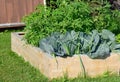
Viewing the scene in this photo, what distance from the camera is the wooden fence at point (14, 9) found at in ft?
33.0

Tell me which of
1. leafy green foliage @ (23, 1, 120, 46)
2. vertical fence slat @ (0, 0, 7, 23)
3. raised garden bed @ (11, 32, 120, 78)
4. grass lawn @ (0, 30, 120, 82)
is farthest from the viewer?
vertical fence slat @ (0, 0, 7, 23)

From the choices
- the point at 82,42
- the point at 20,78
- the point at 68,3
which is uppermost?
the point at 68,3

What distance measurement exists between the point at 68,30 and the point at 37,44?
1.90 ft

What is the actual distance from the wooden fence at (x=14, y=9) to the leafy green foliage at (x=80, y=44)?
3.40m

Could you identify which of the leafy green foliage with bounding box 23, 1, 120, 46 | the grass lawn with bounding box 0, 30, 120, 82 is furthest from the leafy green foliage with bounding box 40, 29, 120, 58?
the grass lawn with bounding box 0, 30, 120, 82

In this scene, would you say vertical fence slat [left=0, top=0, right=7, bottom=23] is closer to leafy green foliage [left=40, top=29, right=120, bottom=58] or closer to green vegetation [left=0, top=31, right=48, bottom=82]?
green vegetation [left=0, top=31, right=48, bottom=82]

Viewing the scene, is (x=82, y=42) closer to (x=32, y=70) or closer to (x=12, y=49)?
(x=32, y=70)

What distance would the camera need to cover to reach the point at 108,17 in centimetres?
757

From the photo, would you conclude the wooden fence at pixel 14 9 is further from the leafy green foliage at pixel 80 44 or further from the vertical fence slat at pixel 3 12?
the leafy green foliage at pixel 80 44

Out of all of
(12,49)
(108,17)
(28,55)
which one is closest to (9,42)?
(12,49)

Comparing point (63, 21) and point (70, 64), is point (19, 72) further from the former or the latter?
point (63, 21)

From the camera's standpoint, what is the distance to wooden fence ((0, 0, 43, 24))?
10.0 metres

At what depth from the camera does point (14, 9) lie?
1016 cm

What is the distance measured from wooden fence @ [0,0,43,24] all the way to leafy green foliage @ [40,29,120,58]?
340 centimetres
